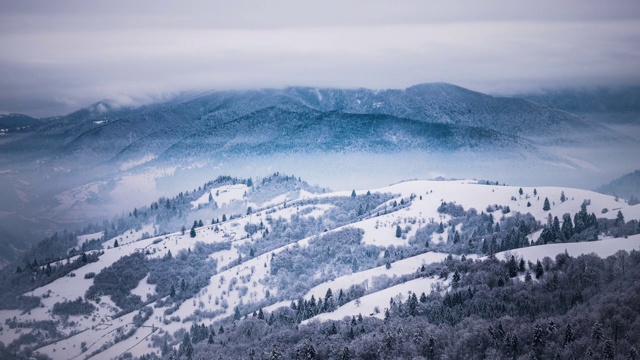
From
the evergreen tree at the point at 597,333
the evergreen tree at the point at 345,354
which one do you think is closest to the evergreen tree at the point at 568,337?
the evergreen tree at the point at 597,333

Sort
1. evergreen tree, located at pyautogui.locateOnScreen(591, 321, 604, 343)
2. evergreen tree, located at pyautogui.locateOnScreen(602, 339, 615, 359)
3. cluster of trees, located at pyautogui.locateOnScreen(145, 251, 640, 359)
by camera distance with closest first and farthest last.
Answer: evergreen tree, located at pyautogui.locateOnScreen(602, 339, 615, 359)
evergreen tree, located at pyautogui.locateOnScreen(591, 321, 604, 343)
cluster of trees, located at pyautogui.locateOnScreen(145, 251, 640, 359)

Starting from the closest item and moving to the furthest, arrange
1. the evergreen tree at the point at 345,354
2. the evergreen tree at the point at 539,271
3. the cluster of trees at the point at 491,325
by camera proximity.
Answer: the cluster of trees at the point at 491,325, the evergreen tree at the point at 345,354, the evergreen tree at the point at 539,271

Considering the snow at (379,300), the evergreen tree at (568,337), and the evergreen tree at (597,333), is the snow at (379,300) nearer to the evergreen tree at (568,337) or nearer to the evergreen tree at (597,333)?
the evergreen tree at (568,337)

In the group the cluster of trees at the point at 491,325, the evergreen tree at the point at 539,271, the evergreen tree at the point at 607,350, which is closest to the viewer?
the evergreen tree at the point at 607,350

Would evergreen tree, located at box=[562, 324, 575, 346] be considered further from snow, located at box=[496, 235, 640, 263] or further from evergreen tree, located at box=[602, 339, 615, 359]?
snow, located at box=[496, 235, 640, 263]

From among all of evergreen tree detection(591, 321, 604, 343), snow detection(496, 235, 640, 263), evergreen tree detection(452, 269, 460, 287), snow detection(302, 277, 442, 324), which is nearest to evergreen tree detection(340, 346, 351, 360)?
snow detection(302, 277, 442, 324)

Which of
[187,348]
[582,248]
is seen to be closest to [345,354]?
[187,348]

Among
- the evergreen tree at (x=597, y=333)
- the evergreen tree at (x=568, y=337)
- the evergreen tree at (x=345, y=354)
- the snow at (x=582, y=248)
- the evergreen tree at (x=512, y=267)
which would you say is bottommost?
the evergreen tree at (x=345, y=354)

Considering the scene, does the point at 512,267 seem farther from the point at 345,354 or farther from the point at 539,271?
the point at 345,354
